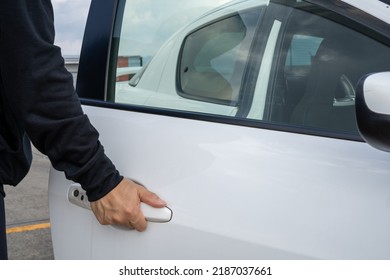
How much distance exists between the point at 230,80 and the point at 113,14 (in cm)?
44

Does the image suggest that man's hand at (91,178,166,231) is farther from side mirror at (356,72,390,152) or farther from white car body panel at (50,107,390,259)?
side mirror at (356,72,390,152)

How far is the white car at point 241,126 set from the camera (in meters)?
1.13

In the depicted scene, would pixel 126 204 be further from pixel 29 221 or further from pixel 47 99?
pixel 29 221

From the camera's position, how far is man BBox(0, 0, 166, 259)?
1.09m

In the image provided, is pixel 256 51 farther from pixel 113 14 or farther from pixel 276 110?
pixel 113 14

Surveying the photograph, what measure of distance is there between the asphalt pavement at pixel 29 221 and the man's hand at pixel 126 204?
2263 millimetres

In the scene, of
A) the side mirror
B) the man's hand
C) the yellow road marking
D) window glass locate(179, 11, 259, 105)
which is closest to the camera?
the side mirror

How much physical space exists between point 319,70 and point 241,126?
0.31 m

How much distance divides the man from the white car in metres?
0.10

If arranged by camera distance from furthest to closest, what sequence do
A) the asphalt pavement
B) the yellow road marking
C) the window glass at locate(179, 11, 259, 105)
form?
the yellow road marking
the asphalt pavement
the window glass at locate(179, 11, 259, 105)

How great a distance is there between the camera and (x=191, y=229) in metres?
1.23

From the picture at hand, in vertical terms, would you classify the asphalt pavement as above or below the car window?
below

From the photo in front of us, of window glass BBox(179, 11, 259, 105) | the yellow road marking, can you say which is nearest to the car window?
window glass BBox(179, 11, 259, 105)
